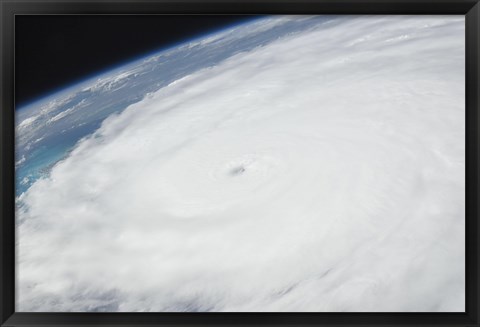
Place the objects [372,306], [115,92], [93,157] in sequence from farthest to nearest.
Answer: [115,92] < [93,157] < [372,306]

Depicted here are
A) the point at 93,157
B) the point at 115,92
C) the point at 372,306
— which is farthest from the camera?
the point at 115,92

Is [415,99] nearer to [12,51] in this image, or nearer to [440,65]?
[440,65]

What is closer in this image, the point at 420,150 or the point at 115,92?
the point at 420,150

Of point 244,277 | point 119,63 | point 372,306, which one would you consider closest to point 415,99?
point 372,306
